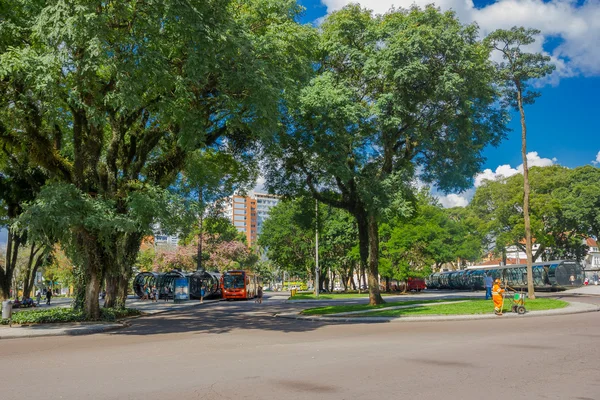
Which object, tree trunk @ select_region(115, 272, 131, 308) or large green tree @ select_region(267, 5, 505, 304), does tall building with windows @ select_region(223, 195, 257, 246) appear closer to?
tree trunk @ select_region(115, 272, 131, 308)

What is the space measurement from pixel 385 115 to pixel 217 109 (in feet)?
28.8

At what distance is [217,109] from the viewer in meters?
19.8

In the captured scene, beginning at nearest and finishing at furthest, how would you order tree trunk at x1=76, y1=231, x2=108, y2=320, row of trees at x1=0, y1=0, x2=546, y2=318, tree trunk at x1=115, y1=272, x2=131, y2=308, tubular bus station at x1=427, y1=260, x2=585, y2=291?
1. row of trees at x1=0, y1=0, x2=546, y2=318
2. tree trunk at x1=76, y1=231, x2=108, y2=320
3. tree trunk at x1=115, y1=272, x2=131, y2=308
4. tubular bus station at x1=427, y1=260, x2=585, y2=291

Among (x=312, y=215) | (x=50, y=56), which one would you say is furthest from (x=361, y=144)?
(x=50, y=56)

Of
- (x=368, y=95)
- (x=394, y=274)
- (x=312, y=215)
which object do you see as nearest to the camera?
(x=368, y=95)

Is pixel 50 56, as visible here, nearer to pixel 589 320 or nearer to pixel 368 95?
pixel 368 95

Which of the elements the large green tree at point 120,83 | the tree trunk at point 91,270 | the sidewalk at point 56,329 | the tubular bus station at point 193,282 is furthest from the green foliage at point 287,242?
the sidewalk at point 56,329

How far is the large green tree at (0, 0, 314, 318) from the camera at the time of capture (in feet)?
49.9

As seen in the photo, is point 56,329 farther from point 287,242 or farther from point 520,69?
point 287,242

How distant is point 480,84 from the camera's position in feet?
80.1

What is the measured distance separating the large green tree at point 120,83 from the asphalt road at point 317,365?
17.5ft

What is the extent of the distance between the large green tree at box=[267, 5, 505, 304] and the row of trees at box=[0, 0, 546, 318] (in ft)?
0.29

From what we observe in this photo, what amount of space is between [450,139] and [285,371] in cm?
1972

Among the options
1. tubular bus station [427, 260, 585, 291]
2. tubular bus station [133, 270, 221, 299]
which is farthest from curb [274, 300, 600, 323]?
tubular bus station [133, 270, 221, 299]
